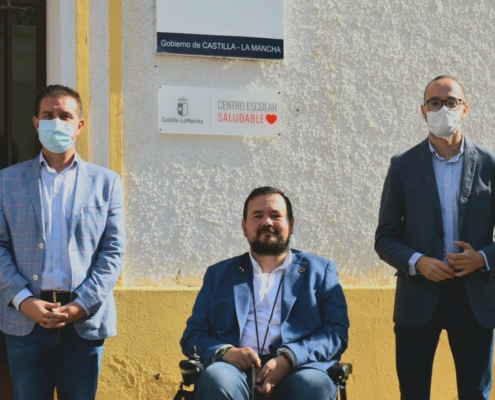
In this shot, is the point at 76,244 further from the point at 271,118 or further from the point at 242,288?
the point at 271,118

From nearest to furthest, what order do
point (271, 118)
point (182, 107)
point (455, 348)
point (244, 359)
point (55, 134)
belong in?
point (244, 359) < point (55, 134) < point (455, 348) < point (182, 107) < point (271, 118)

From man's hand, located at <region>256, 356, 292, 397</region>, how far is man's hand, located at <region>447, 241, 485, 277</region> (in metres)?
1.00

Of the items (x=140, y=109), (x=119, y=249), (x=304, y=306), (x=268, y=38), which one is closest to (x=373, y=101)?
(x=268, y=38)

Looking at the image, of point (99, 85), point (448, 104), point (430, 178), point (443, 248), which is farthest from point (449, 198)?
point (99, 85)

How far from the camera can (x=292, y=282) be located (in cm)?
440

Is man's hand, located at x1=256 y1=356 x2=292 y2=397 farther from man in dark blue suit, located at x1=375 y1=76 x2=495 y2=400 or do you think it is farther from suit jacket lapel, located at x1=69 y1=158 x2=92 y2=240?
suit jacket lapel, located at x1=69 y1=158 x2=92 y2=240

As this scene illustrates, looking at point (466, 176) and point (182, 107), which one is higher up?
point (182, 107)

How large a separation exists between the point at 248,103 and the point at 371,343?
1.84m

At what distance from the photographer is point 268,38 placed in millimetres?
5586

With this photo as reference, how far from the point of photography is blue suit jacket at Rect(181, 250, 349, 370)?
4.20 meters

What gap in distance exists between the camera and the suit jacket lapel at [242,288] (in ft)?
14.1

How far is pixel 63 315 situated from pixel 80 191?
2.15 feet

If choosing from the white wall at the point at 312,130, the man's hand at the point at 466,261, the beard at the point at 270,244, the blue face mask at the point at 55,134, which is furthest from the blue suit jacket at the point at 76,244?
the man's hand at the point at 466,261

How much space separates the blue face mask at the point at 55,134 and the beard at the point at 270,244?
112cm
